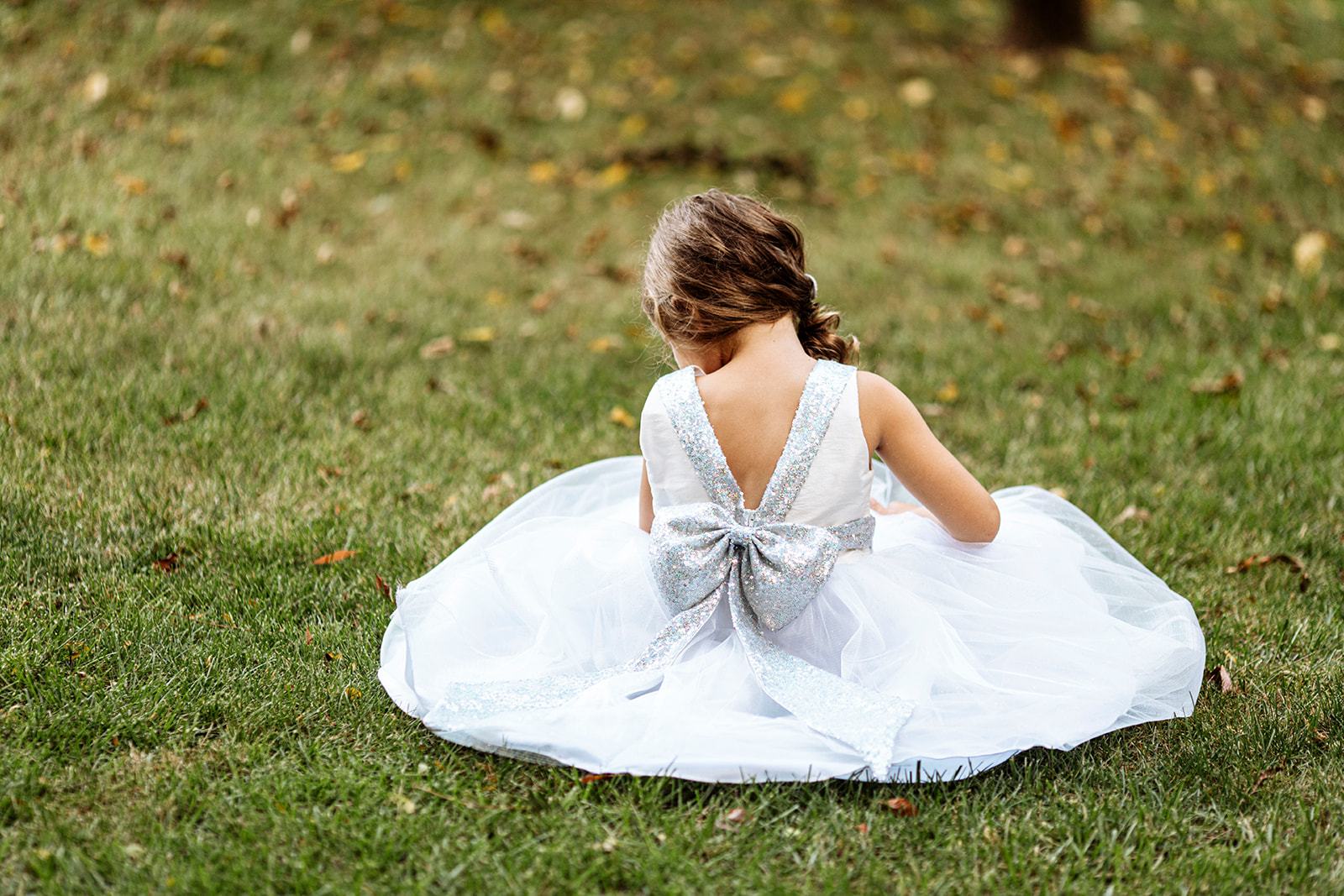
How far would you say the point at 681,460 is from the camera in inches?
110

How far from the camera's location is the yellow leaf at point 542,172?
6.85 m

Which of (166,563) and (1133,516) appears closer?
(166,563)

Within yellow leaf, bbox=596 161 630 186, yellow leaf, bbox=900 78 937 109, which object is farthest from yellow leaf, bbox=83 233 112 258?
yellow leaf, bbox=900 78 937 109

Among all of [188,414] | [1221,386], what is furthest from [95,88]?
[1221,386]

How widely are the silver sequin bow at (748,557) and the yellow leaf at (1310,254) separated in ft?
15.6

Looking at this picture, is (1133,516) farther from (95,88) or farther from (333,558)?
(95,88)

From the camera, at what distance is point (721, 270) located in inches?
109

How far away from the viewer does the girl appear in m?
2.67

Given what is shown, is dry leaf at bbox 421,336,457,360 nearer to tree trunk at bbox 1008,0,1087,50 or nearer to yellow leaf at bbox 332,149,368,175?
yellow leaf at bbox 332,149,368,175

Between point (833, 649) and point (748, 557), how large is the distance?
34cm

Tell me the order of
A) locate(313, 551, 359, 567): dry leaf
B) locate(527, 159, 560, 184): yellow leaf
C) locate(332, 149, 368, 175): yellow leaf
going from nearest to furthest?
A: locate(313, 551, 359, 567): dry leaf, locate(332, 149, 368, 175): yellow leaf, locate(527, 159, 560, 184): yellow leaf

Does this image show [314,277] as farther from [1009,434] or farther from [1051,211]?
[1051,211]

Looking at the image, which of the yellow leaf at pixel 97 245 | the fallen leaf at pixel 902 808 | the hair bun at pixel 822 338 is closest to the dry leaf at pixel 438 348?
the yellow leaf at pixel 97 245

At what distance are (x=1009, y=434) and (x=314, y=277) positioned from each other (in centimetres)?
328
